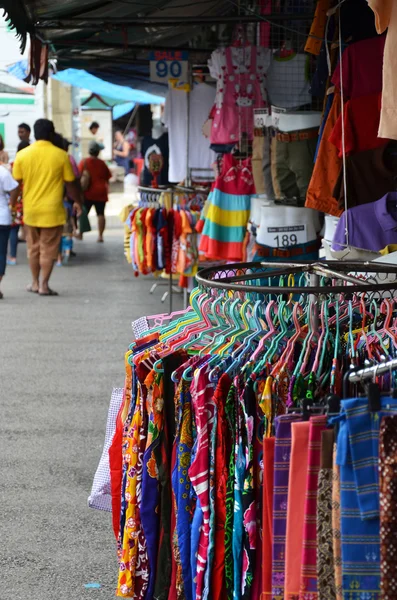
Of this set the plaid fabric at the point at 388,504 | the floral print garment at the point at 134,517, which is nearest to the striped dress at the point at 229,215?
the floral print garment at the point at 134,517

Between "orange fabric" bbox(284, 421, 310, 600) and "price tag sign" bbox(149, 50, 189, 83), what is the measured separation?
8.46m

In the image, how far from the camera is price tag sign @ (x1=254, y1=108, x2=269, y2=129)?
7.52 meters

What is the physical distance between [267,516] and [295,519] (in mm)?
214

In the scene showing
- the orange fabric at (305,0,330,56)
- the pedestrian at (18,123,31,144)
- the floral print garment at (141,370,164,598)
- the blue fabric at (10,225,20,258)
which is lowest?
the blue fabric at (10,225,20,258)

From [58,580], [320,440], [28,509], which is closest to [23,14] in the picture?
[28,509]

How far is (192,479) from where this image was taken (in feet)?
9.57

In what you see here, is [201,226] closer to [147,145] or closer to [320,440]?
[147,145]

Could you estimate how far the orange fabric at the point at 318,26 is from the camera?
6.11 meters

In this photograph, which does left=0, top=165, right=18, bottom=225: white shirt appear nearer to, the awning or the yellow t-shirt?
the yellow t-shirt

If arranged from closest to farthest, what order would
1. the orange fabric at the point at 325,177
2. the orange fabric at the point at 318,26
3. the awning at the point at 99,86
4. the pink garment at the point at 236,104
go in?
the orange fabric at the point at 325,177
the orange fabric at the point at 318,26
the pink garment at the point at 236,104
the awning at the point at 99,86

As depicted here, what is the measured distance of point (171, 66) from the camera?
1034 cm

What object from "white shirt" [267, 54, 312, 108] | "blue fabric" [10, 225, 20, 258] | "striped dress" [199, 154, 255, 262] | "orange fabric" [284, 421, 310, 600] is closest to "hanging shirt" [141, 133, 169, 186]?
"white shirt" [267, 54, 312, 108]

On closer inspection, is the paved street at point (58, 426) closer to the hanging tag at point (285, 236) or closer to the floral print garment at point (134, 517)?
the floral print garment at point (134, 517)

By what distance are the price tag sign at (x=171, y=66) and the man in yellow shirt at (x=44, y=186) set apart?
6.80ft
